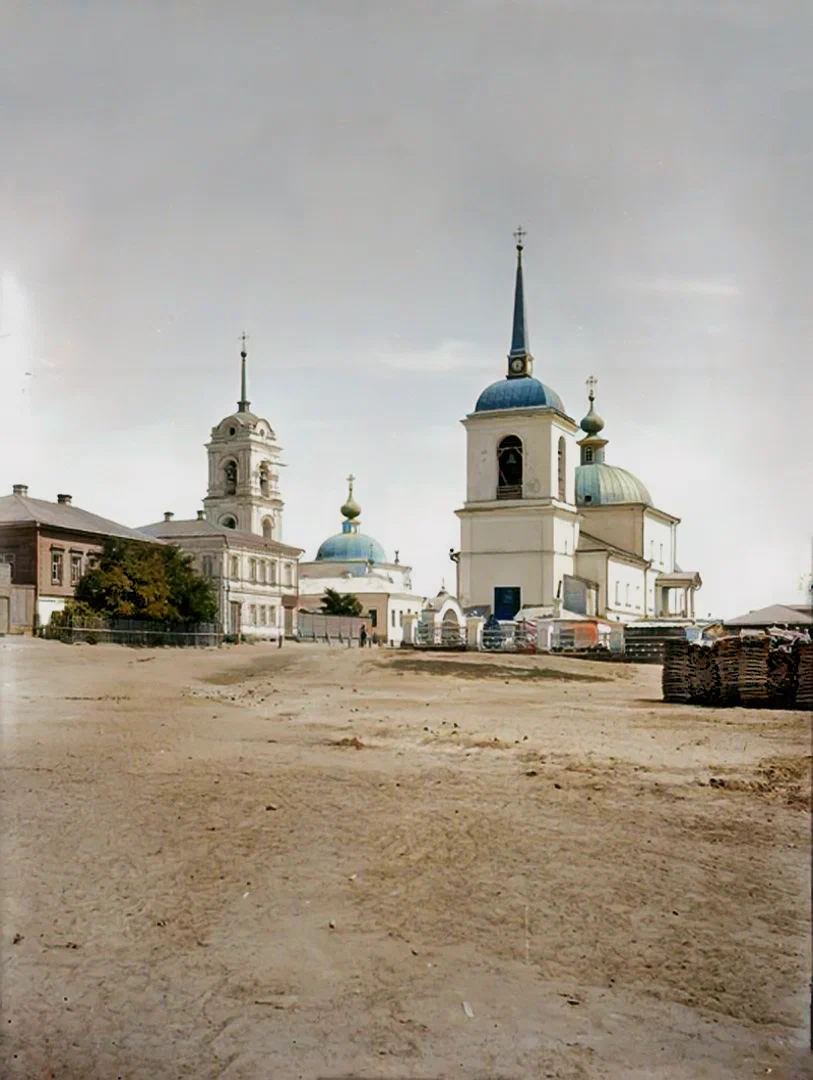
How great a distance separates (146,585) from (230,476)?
5.67m

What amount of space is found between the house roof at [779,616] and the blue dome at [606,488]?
116 feet

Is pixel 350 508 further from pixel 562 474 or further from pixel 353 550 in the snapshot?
pixel 353 550

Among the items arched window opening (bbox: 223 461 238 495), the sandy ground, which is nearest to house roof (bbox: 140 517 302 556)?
arched window opening (bbox: 223 461 238 495)

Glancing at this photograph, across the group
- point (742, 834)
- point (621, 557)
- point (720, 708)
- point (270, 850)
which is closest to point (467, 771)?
point (270, 850)

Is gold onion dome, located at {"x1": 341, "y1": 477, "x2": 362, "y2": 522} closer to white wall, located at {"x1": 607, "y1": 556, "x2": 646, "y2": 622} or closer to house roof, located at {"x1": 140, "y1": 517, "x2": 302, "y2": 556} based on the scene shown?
house roof, located at {"x1": 140, "y1": 517, "x2": 302, "y2": 556}

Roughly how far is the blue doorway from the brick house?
1705 cm

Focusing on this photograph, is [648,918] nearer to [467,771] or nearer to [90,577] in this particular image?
[467,771]

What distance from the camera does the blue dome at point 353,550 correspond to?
4862cm

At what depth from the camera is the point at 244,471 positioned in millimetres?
9016

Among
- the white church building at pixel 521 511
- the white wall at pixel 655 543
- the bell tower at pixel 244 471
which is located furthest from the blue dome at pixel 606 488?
the bell tower at pixel 244 471

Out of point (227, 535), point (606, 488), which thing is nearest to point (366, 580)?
point (606, 488)

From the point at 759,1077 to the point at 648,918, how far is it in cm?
80

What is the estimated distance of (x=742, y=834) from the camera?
3.68 meters

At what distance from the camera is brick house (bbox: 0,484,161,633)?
10.4m
